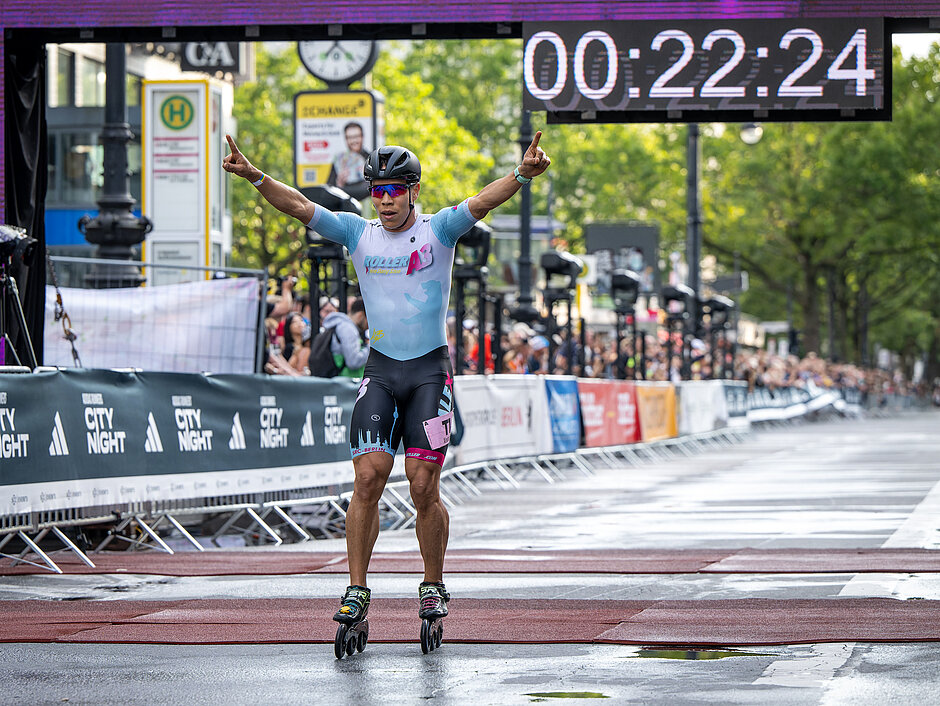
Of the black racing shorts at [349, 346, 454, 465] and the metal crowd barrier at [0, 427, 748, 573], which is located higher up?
the black racing shorts at [349, 346, 454, 465]

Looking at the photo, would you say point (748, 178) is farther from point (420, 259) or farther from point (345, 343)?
point (420, 259)

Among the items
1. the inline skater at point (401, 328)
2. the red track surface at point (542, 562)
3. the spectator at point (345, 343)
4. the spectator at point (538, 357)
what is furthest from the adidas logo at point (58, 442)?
the spectator at point (538, 357)

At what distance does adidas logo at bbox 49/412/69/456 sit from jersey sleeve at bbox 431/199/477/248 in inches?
169

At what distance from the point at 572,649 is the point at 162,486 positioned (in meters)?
5.60

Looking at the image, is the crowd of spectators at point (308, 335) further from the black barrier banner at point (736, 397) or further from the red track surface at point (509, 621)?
the black barrier banner at point (736, 397)

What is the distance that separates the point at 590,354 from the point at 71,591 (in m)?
20.1

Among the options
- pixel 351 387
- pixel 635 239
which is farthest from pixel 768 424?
pixel 351 387

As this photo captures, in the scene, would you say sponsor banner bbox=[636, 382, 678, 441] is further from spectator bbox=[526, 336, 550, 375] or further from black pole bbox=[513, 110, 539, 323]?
black pole bbox=[513, 110, 539, 323]

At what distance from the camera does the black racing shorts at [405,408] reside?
7406 mm

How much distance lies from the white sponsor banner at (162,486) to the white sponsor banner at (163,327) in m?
1.07

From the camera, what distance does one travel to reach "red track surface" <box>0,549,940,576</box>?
10.3 metres

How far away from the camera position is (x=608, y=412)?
82.7ft

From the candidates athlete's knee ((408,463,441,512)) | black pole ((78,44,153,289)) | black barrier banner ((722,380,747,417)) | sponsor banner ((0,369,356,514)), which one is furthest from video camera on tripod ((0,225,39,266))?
black barrier banner ((722,380,747,417))

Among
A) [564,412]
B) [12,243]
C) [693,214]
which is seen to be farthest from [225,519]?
[693,214]
